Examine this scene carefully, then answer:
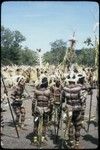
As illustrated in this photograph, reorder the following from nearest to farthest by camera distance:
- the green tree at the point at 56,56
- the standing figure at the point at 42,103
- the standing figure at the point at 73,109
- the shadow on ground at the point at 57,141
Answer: the standing figure at the point at 73,109
the shadow on ground at the point at 57,141
the standing figure at the point at 42,103
the green tree at the point at 56,56

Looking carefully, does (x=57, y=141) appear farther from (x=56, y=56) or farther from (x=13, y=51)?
(x=56, y=56)

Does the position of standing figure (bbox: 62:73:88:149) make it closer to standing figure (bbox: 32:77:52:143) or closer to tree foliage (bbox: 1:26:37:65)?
standing figure (bbox: 32:77:52:143)

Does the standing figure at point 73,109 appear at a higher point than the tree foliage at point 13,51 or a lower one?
lower

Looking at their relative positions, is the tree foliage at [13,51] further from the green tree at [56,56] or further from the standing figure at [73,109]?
the standing figure at [73,109]

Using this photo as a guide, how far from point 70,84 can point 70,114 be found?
913mm

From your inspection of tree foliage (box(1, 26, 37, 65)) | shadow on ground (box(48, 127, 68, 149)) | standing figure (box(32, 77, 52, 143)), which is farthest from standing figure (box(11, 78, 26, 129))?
tree foliage (box(1, 26, 37, 65))

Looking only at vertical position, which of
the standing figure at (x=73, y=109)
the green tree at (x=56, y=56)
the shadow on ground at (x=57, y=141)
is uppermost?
the green tree at (x=56, y=56)

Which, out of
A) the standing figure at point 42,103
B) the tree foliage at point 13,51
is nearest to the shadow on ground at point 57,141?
the standing figure at point 42,103

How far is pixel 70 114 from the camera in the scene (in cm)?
1343

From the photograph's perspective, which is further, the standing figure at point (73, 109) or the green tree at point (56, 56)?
the green tree at point (56, 56)

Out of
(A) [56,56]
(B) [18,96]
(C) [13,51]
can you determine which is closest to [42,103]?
(B) [18,96]

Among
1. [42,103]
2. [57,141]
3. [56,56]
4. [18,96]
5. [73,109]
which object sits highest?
[56,56]

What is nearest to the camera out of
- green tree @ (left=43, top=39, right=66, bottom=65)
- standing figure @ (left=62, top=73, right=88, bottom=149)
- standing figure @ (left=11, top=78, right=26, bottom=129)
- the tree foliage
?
standing figure @ (left=62, top=73, right=88, bottom=149)

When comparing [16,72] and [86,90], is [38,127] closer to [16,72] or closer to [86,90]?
[86,90]
